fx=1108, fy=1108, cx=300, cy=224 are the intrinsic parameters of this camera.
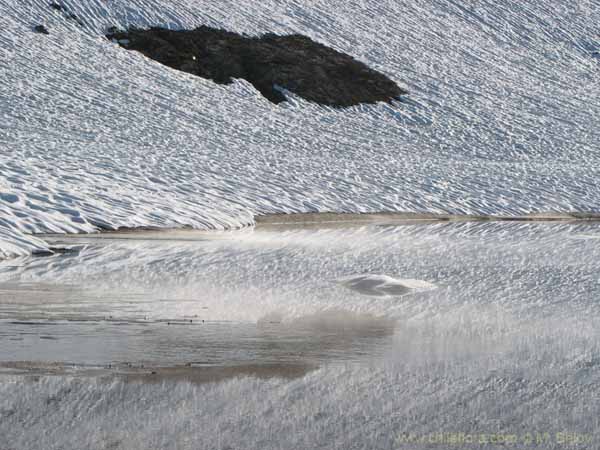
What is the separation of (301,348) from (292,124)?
33.4 meters

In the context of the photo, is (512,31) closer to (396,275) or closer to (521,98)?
(521,98)

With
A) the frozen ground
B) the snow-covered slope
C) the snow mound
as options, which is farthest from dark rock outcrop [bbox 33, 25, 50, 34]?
→ the snow mound

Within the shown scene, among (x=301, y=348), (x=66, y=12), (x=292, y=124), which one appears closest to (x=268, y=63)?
(x=292, y=124)

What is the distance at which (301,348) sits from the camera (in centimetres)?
848

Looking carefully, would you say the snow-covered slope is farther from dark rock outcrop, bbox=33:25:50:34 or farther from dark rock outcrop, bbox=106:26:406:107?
dark rock outcrop, bbox=106:26:406:107

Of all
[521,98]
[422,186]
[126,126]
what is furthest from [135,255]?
[521,98]

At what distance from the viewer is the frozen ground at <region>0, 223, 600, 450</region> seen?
19.7 ft

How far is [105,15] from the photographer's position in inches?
1864

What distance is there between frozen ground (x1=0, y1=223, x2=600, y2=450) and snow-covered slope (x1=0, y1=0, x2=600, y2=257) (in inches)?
160

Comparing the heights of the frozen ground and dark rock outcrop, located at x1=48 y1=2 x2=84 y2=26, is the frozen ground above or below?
above

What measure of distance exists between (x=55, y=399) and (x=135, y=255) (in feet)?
32.8

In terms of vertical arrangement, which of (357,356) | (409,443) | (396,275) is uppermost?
(409,443)

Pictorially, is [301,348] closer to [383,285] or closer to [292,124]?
[383,285]

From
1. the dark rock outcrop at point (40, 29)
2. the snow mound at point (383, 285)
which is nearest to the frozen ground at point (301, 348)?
the snow mound at point (383, 285)
